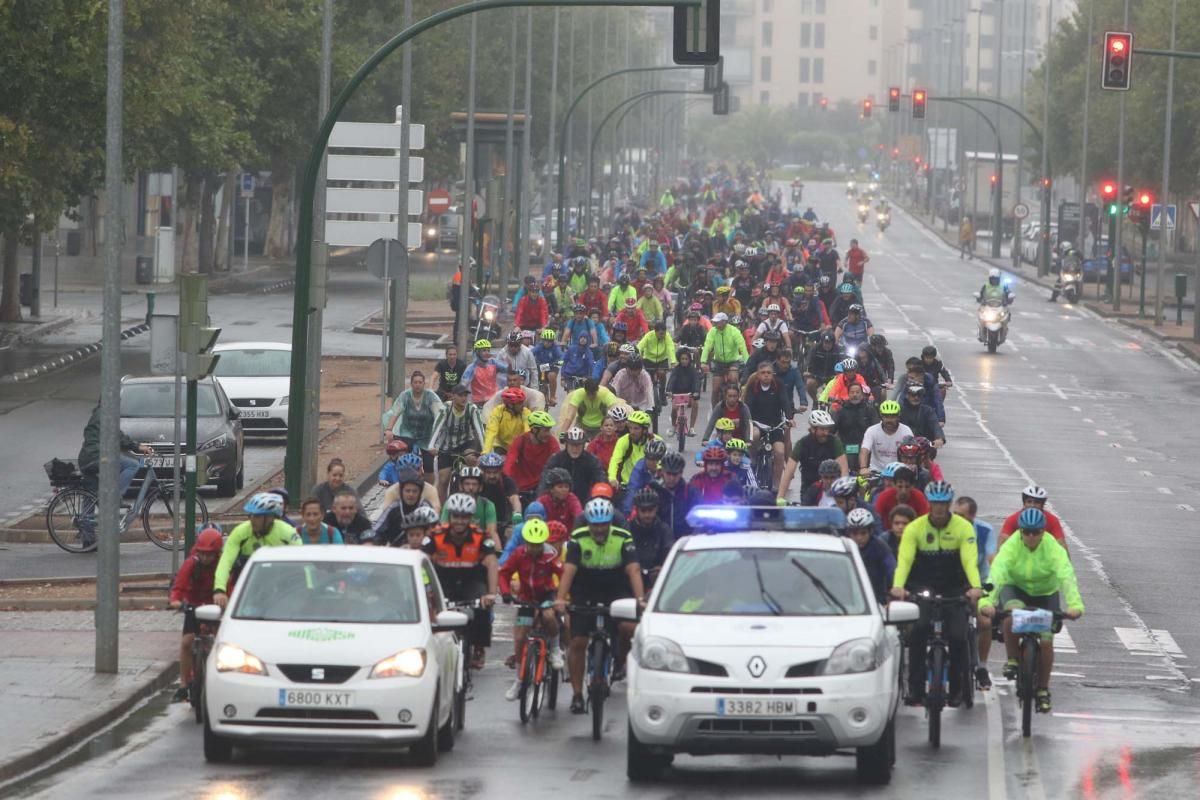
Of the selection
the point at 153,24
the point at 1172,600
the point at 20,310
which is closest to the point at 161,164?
Result: the point at 20,310

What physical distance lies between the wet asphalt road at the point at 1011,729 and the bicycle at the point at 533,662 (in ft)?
0.48

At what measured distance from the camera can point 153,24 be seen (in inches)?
1642

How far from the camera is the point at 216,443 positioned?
2852 cm

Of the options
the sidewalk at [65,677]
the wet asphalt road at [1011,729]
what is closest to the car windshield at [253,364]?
the wet asphalt road at [1011,729]

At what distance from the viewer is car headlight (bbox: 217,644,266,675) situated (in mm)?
13930

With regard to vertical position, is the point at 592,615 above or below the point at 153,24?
below

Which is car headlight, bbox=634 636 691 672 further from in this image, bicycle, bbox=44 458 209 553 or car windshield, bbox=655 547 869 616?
bicycle, bbox=44 458 209 553

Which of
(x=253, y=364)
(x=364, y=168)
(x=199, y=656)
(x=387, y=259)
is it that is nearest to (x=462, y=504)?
(x=199, y=656)

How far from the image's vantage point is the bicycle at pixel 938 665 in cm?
1548

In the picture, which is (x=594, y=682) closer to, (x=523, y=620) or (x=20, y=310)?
(x=523, y=620)

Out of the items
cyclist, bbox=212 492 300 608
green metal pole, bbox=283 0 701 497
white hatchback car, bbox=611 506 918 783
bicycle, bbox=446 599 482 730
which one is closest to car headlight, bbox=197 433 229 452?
green metal pole, bbox=283 0 701 497

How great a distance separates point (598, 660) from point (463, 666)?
936mm

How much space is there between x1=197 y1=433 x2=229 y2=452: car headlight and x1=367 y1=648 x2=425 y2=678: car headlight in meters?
14.5

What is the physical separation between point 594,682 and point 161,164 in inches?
1774
